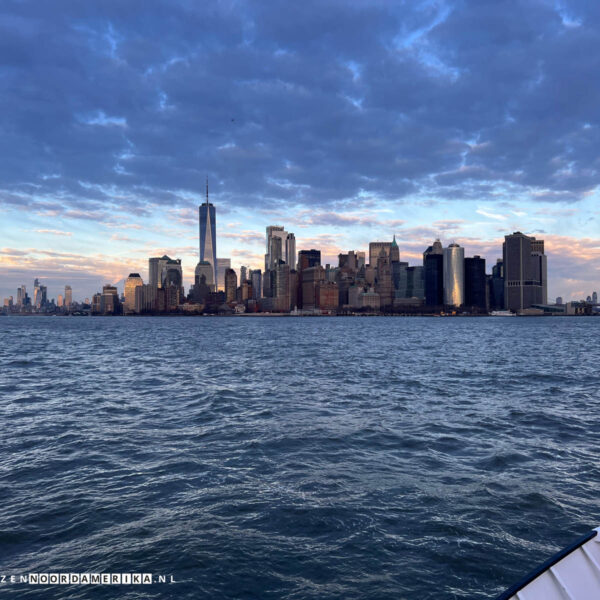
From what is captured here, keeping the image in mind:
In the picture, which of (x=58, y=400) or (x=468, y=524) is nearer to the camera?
(x=468, y=524)

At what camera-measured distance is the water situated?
10500 mm

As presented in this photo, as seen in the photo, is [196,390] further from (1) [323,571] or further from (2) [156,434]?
(1) [323,571]

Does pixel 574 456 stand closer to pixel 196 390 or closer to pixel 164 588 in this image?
pixel 164 588

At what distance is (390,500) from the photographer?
1416cm

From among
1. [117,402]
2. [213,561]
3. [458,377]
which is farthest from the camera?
[458,377]

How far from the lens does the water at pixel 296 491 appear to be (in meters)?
10.5

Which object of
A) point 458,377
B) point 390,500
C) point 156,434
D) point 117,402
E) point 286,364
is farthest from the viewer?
point 286,364

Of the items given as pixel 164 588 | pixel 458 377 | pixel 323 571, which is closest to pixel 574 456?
pixel 323 571

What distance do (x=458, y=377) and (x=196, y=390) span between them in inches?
995

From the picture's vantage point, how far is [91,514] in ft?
43.5

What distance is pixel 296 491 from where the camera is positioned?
14969 mm

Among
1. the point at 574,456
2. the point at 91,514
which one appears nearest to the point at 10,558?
the point at 91,514

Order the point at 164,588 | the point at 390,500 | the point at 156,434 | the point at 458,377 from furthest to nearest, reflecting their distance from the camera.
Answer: the point at 458,377
the point at 156,434
the point at 390,500
the point at 164,588

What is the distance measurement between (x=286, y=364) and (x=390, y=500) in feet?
134
